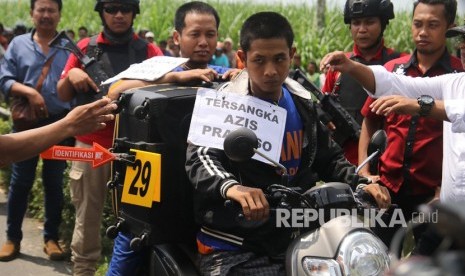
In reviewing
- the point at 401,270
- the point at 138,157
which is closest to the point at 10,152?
the point at 138,157

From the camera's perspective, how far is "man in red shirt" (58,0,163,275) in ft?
17.7

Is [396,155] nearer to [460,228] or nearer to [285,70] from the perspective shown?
[285,70]

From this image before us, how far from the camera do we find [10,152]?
3.81 metres

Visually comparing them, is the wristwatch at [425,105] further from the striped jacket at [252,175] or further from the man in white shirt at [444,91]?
the striped jacket at [252,175]

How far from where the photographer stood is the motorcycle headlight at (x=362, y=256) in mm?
3105

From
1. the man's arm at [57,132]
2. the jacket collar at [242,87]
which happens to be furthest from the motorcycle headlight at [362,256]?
the man's arm at [57,132]

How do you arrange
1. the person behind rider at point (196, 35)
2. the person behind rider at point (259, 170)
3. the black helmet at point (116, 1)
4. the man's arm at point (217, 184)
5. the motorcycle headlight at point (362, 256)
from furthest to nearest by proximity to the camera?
the black helmet at point (116, 1) < the person behind rider at point (196, 35) < the person behind rider at point (259, 170) < the man's arm at point (217, 184) < the motorcycle headlight at point (362, 256)

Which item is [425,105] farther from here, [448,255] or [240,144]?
[448,255]

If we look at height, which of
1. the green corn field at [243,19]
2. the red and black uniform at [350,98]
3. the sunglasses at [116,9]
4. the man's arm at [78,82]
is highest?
the sunglasses at [116,9]

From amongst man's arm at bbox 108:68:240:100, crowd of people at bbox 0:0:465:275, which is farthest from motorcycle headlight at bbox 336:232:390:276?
man's arm at bbox 108:68:240:100

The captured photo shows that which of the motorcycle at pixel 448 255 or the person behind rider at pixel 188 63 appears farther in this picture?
the person behind rider at pixel 188 63

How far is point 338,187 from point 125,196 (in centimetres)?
117

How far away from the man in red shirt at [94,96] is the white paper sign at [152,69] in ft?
2.94

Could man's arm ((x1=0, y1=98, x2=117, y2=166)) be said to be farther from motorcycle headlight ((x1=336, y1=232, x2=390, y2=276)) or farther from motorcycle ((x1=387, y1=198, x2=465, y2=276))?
motorcycle ((x1=387, y1=198, x2=465, y2=276))
